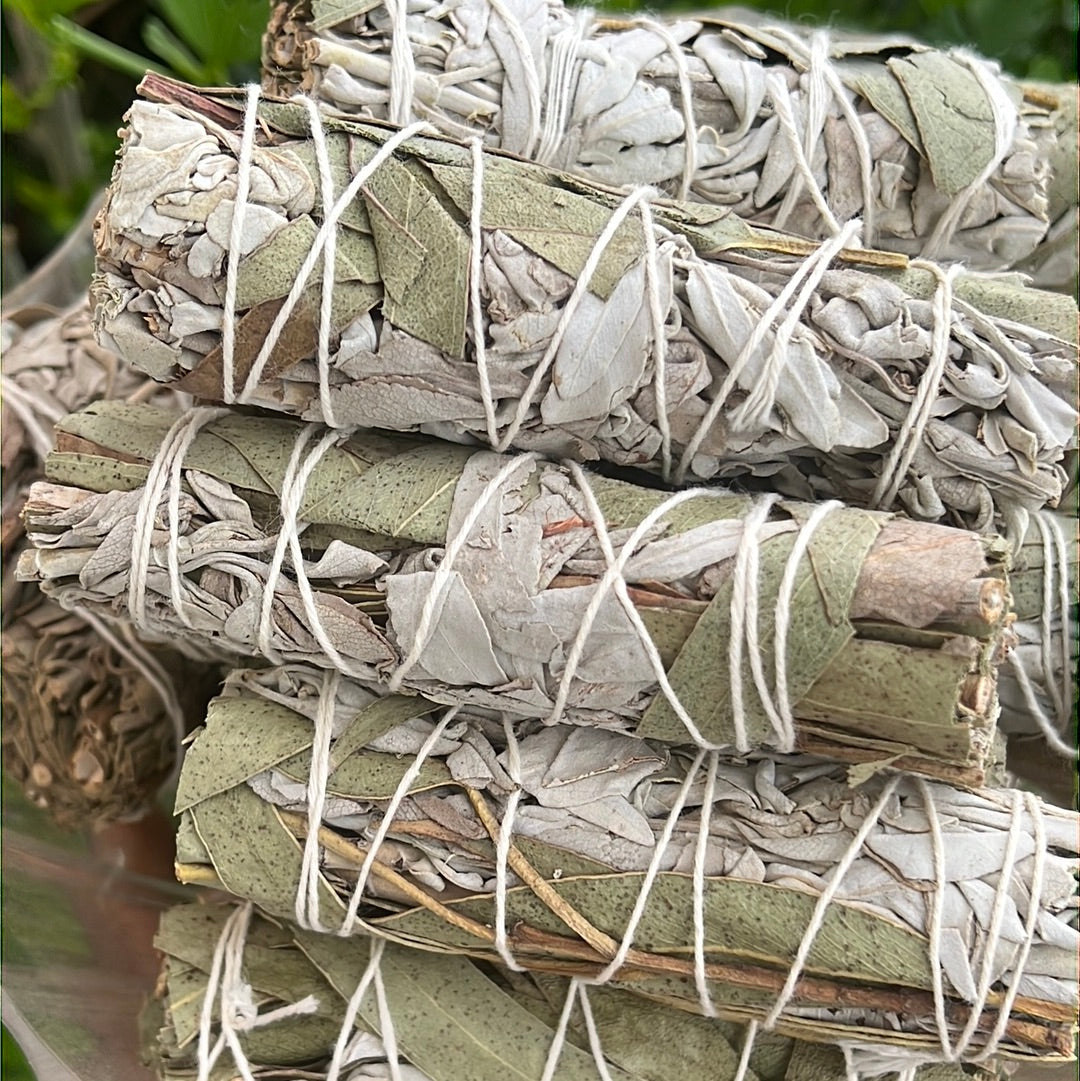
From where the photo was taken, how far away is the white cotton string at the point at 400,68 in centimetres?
64

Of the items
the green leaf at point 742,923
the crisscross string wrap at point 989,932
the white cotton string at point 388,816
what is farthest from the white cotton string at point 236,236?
the crisscross string wrap at point 989,932

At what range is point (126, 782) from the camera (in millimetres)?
873

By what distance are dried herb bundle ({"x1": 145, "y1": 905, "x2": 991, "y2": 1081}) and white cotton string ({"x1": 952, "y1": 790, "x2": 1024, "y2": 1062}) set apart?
10cm

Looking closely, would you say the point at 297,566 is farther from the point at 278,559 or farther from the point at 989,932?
the point at 989,932

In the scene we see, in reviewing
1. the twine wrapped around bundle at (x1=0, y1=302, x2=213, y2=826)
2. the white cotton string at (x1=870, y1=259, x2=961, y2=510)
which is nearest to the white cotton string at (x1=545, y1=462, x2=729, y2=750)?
the white cotton string at (x1=870, y1=259, x2=961, y2=510)

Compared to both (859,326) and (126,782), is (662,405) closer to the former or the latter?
(859,326)

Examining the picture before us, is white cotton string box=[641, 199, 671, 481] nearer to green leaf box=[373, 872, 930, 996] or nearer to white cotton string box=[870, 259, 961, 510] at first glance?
white cotton string box=[870, 259, 961, 510]

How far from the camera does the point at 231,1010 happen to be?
2.24ft

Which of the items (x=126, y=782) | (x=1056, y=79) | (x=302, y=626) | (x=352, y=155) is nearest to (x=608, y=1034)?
(x=302, y=626)

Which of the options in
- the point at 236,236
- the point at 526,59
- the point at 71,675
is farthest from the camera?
the point at 71,675

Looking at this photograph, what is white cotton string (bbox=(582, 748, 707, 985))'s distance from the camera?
61 cm

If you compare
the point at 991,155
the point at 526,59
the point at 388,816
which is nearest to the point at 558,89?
the point at 526,59

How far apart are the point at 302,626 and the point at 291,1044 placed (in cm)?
29

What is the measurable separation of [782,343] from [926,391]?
0.30 feet
